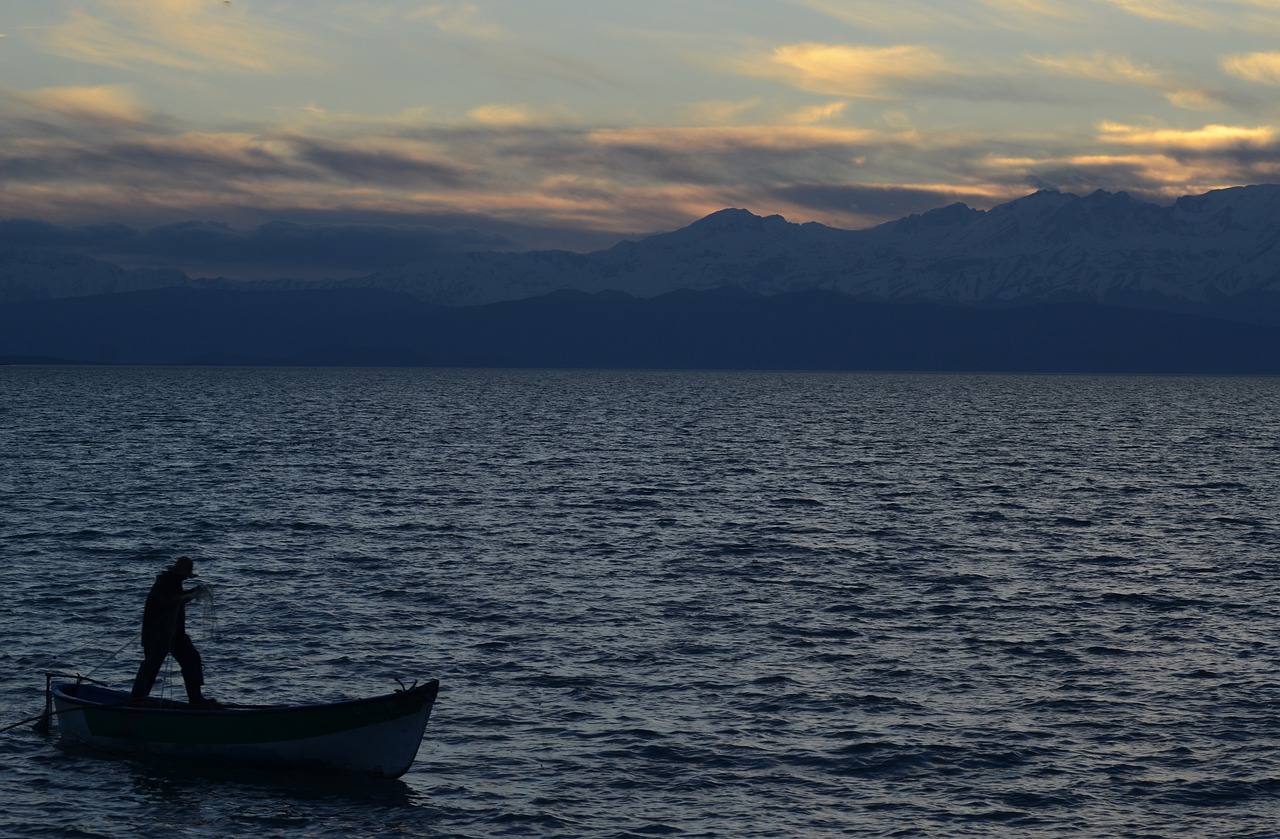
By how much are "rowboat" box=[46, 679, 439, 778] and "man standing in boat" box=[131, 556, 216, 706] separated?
0.51 metres

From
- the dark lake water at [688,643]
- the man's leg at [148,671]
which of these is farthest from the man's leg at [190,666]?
the dark lake water at [688,643]

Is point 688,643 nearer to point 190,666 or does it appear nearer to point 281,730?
point 281,730

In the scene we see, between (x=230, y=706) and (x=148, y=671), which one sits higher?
(x=148, y=671)

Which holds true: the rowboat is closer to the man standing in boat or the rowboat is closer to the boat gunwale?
the boat gunwale

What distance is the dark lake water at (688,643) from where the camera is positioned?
78.0 ft

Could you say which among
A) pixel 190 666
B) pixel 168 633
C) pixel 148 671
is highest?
pixel 168 633

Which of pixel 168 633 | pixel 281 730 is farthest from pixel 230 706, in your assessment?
pixel 168 633

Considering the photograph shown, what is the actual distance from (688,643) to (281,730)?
1320 cm

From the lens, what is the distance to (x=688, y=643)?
35375 mm

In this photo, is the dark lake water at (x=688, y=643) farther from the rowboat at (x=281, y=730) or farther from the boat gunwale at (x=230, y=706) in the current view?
the boat gunwale at (x=230, y=706)

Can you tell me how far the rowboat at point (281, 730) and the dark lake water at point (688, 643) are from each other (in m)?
0.45

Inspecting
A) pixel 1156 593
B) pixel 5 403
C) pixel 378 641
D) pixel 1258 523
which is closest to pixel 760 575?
pixel 1156 593

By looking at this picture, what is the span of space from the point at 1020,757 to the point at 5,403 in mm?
182079

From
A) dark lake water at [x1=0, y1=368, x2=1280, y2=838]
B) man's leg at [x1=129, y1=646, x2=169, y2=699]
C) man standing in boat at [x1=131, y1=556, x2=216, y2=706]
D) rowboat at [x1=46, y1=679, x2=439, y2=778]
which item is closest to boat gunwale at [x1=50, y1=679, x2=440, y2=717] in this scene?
rowboat at [x1=46, y1=679, x2=439, y2=778]
